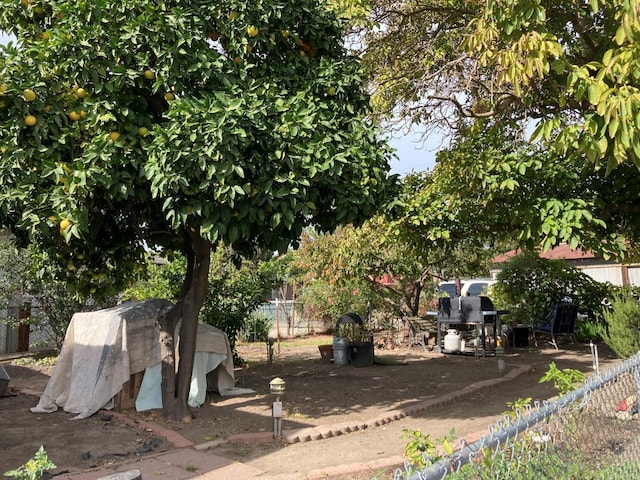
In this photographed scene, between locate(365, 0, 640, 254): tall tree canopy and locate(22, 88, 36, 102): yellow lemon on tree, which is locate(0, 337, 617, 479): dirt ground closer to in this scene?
locate(365, 0, 640, 254): tall tree canopy

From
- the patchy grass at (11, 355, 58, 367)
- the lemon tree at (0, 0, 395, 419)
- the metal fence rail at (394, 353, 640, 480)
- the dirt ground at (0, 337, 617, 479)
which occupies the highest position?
the lemon tree at (0, 0, 395, 419)

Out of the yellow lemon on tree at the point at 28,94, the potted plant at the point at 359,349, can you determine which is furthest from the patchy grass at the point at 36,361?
the yellow lemon on tree at the point at 28,94

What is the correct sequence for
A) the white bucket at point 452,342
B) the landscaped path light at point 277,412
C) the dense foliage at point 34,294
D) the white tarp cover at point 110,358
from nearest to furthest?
the landscaped path light at point 277,412
the white tarp cover at point 110,358
the white bucket at point 452,342
the dense foliage at point 34,294

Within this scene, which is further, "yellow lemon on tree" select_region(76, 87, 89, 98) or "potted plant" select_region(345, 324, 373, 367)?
"potted plant" select_region(345, 324, 373, 367)

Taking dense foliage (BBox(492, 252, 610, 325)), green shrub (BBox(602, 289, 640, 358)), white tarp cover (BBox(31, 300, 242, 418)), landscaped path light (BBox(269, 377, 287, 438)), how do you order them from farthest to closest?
dense foliage (BBox(492, 252, 610, 325))
white tarp cover (BBox(31, 300, 242, 418))
green shrub (BBox(602, 289, 640, 358))
landscaped path light (BBox(269, 377, 287, 438))

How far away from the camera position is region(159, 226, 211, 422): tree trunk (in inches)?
274

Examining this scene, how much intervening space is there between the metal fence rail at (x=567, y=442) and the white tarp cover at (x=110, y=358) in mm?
5787

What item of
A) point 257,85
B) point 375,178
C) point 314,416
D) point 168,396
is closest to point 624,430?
point 375,178

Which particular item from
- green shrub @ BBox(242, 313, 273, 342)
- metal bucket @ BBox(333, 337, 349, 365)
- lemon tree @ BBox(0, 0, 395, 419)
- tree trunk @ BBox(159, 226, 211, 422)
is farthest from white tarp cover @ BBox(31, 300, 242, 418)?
green shrub @ BBox(242, 313, 273, 342)

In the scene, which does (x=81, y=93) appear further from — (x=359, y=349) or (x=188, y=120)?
(x=359, y=349)

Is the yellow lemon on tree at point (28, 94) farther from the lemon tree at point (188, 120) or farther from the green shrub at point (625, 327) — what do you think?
the green shrub at point (625, 327)

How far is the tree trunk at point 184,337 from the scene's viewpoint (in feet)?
22.8

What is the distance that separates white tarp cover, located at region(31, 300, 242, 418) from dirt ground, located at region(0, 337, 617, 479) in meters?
0.28

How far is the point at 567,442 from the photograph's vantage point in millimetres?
2725
